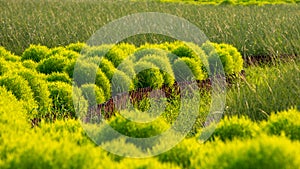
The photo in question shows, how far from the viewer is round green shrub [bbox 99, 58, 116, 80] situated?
9078 mm

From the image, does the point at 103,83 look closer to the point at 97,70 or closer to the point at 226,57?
the point at 97,70

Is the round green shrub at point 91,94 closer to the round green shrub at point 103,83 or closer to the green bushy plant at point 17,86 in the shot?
the round green shrub at point 103,83

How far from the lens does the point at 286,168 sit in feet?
11.4

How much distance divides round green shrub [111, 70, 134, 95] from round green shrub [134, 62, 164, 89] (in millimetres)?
330

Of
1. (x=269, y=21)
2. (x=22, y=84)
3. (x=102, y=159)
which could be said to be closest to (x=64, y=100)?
(x=22, y=84)

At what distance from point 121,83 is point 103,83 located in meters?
0.34

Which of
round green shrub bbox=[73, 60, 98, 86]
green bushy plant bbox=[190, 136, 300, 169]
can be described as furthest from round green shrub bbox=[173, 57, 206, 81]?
green bushy plant bbox=[190, 136, 300, 169]

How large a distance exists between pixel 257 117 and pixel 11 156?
4365 millimetres

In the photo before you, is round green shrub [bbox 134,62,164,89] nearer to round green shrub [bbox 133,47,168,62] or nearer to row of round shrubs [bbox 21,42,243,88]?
row of round shrubs [bbox 21,42,243,88]

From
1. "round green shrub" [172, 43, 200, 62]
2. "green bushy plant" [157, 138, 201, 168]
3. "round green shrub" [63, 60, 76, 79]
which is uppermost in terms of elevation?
"round green shrub" [172, 43, 200, 62]

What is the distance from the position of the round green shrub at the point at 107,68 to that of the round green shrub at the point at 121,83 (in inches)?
5.3

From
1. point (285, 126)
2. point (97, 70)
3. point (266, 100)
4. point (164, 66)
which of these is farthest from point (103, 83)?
point (285, 126)

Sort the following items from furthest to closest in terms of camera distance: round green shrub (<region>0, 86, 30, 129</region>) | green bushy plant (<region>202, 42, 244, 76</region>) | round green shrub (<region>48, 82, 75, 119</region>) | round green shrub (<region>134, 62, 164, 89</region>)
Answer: green bushy plant (<region>202, 42, 244, 76</region>) < round green shrub (<region>134, 62, 164, 89</region>) < round green shrub (<region>48, 82, 75, 119</region>) < round green shrub (<region>0, 86, 30, 129</region>)

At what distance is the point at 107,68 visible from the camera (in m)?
9.15
